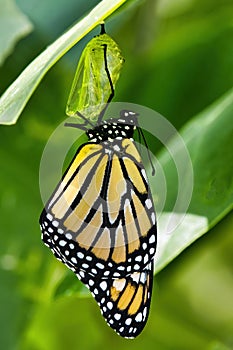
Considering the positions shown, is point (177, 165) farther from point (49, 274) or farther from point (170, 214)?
point (49, 274)

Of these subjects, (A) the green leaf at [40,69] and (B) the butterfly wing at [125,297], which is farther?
(B) the butterfly wing at [125,297]

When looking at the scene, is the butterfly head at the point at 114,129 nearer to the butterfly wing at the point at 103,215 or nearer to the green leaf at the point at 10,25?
the butterfly wing at the point at 103,215

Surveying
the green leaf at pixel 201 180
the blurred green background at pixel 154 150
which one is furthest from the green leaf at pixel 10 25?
the green leaf at pixel 201 180

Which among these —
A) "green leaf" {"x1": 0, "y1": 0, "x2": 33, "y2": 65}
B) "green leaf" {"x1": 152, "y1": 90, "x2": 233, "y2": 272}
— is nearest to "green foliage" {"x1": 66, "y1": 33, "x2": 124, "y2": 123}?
"green leaf" {"x1": 152, "y1": 90, "x2": 233, "y2": 272}

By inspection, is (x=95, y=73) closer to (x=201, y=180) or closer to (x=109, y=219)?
(x=109, y=219)

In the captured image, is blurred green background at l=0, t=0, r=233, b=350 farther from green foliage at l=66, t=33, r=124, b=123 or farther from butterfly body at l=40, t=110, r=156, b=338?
green foliage at l=66, t=33, r=124, b=123

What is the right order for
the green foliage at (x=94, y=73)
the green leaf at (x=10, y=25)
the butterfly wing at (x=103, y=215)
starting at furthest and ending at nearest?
the green leaf at (x=10, y=25) < the butterfly wing at (x=103, y=215) < the green foliage at (x=94, y=73)

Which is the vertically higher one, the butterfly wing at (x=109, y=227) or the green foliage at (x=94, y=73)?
the green foliage at (x=94, y=73)

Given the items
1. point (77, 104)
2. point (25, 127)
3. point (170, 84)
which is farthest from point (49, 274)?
point (77, 104)
